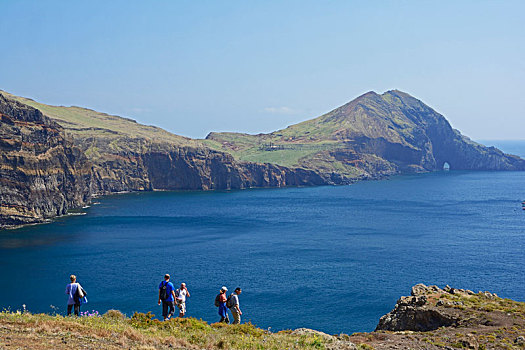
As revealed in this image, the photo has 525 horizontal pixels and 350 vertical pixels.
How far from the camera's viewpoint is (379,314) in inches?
2771

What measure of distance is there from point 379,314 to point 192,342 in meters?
50.5

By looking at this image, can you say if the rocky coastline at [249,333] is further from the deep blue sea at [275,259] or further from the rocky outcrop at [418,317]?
the deep blue sea at [275,259]

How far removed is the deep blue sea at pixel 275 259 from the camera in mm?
76125

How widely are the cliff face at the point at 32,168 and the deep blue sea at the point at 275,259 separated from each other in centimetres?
935

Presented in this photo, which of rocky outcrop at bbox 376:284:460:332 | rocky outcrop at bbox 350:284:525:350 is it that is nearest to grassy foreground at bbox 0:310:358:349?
rocky outcrop at bbox 350:284:525:350

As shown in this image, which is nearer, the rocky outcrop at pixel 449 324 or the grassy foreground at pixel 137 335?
the grassy foreground at pixel 137 335

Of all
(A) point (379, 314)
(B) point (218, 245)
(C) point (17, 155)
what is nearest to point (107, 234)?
→ (B) point (218, 245)

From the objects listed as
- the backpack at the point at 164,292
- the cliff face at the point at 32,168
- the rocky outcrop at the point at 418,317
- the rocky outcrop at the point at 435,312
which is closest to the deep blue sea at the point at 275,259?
the cliff face at the point at 32,168

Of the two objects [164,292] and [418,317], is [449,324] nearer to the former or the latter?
[418,317]

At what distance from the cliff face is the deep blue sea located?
935cm

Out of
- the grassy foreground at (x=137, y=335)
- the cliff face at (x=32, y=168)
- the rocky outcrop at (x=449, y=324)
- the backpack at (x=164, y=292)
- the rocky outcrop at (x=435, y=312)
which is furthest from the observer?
the cliff face at (x=32, y=168)

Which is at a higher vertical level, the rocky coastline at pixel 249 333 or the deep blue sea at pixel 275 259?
the rocky coastline at pixel 249 333

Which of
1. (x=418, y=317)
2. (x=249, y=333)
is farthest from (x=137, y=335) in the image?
(x=418, y=317)

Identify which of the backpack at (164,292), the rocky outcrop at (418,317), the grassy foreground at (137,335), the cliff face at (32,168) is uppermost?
the cliff face at (32,168)
